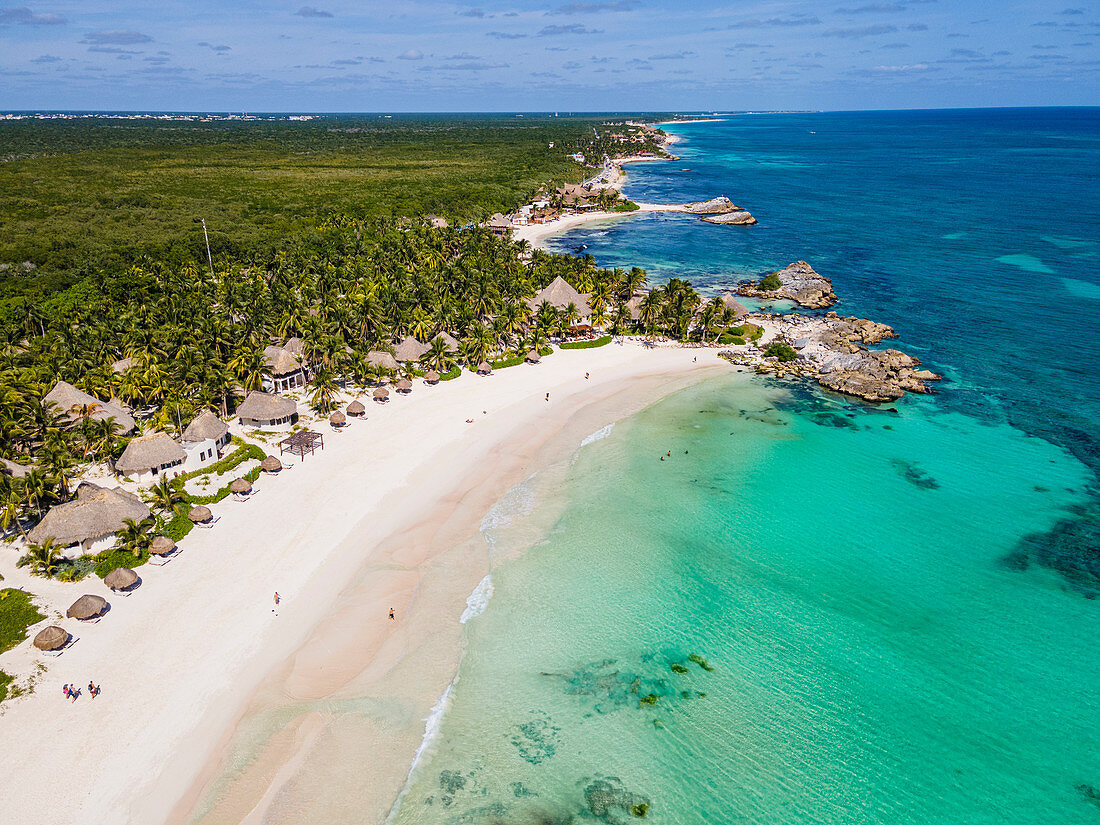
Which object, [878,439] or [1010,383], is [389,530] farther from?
[1010,383]

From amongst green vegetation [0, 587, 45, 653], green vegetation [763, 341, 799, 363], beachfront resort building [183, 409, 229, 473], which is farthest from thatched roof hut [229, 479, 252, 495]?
green vegetation [763, 341, 799, 363]

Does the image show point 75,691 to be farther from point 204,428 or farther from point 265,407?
point 265,407

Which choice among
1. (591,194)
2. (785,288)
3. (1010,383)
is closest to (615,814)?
(1010,383)

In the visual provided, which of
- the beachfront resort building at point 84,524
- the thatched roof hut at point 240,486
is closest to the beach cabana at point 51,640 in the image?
the beachfront resort building at point 84,524

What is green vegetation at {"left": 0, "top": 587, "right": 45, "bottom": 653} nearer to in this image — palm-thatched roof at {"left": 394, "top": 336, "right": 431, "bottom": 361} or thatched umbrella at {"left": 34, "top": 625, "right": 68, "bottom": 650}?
thatched umbrella at {"left": 34, "top": 625, "right": 68, "bottom": 650}

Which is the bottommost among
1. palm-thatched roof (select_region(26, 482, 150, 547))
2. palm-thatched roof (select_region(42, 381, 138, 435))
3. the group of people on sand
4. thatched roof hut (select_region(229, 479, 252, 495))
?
the group of people on sand

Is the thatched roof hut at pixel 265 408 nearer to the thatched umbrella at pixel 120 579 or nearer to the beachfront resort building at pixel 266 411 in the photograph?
the beachfront resort building at pixel 266 411

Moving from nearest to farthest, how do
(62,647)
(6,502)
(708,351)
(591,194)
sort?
(62,647), (6,502), (708,351), (591,194)
